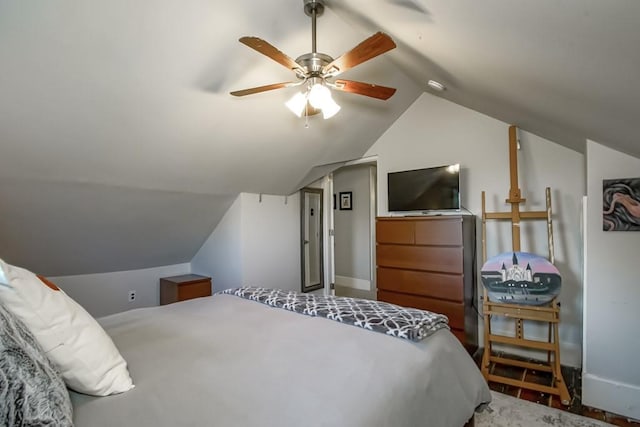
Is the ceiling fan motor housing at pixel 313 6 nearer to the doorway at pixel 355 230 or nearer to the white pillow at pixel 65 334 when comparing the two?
the white pillow at pixel 65 334

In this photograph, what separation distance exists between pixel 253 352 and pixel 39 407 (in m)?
0.70

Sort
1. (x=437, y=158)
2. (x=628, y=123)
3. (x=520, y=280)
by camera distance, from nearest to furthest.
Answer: (x=628, y=123) → (x=520, y=280) → (x=437, y=158)

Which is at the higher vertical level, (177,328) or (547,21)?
(547,21)

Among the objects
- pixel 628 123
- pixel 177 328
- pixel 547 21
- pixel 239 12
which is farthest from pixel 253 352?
pixel 628 123

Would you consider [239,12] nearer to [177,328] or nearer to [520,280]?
[177,328]

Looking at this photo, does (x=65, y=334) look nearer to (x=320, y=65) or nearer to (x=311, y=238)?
(x=320, y=65)

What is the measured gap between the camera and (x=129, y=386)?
1012 millimetres

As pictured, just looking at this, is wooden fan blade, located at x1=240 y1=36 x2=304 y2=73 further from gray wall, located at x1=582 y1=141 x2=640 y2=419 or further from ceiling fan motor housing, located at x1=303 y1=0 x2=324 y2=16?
gray wall, located at x1=582 y1=141 x2=640 y2=419

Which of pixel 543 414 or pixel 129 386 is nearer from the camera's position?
pixel 129 386

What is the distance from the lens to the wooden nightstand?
354 cm

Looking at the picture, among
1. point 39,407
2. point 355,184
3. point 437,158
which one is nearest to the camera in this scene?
point 39,407

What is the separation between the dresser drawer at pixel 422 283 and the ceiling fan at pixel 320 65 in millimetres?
1681

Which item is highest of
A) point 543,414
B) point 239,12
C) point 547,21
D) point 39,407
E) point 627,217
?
point 239,12

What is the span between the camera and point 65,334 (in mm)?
940
